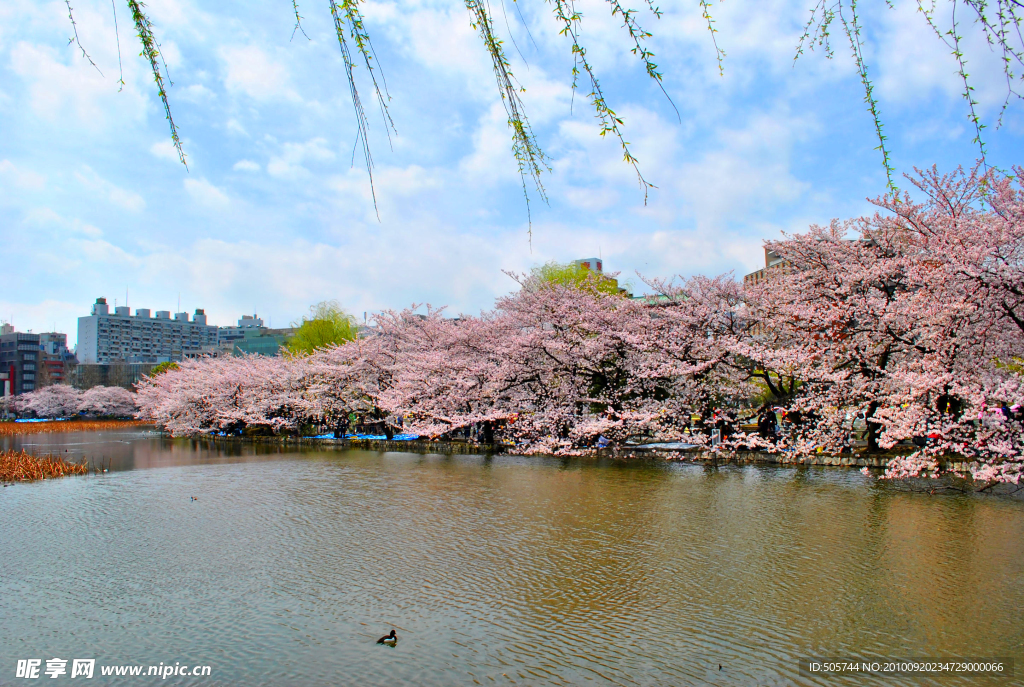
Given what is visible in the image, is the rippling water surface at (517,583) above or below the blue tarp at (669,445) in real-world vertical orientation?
below

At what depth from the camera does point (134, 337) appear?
11819cm

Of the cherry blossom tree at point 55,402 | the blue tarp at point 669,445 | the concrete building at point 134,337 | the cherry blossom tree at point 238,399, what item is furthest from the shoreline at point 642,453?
the concrete building at point 134,337

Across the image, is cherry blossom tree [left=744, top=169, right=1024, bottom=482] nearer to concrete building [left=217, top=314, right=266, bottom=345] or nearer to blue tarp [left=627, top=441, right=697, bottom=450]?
blue tarp [left=627, top=441, right=697, bottom=450]

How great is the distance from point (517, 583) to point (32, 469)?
1363cm

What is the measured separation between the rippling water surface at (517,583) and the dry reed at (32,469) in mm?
3582

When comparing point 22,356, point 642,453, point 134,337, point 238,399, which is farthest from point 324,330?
point 134,337

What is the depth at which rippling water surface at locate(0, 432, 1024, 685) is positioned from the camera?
426 centimetres

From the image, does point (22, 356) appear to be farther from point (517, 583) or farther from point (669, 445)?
point (517, 583)

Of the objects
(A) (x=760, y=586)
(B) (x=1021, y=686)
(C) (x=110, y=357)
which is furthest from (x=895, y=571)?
(C) (x=110, y=357)

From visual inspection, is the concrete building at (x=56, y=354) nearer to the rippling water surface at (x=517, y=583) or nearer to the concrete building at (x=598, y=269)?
the concrete building at (x=598, y=269)

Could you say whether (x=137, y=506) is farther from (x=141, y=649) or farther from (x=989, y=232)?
(x=989, y=232)

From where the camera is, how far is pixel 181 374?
109 feet

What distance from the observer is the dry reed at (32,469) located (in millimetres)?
13434

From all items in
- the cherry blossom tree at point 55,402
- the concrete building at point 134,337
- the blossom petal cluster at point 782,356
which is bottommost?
the cherry blossom tree at point 55,402
